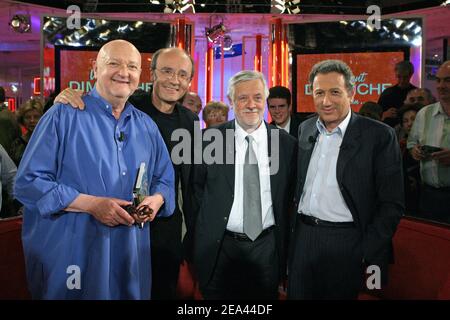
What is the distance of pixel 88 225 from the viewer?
1.91m

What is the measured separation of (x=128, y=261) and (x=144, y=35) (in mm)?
4272

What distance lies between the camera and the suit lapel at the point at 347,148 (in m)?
2.18

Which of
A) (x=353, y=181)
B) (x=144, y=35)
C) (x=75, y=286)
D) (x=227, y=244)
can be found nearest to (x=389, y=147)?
(x=353, y=181)

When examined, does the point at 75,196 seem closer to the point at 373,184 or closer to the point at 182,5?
the point at 373,184

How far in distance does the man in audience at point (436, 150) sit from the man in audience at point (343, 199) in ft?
4.18

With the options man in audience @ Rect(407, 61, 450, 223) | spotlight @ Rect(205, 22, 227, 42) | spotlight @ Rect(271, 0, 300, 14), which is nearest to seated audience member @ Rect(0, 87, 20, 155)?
spotlight @ Rect(205, 22, 227, 42)

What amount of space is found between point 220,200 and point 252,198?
15cm

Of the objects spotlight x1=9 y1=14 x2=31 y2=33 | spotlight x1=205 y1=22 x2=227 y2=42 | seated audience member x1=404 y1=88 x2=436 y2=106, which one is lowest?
seated audience member x1=404 y1=88 x2=436 y2=106

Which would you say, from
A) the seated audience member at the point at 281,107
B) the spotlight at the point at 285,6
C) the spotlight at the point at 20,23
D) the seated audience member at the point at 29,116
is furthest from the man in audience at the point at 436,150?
the spotlight at the point at 20,23

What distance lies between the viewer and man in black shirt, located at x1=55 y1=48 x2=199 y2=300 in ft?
7.72

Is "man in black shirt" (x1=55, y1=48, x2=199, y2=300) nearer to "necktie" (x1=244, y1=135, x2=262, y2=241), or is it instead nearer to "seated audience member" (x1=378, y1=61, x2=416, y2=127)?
"necktie" (x1=244, y1=135, x2=262, y2=241)

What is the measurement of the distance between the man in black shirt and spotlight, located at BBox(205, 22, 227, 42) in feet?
Answer: 16.2

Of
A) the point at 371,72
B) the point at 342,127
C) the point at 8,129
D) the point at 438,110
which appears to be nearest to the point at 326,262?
the point at 342,127
